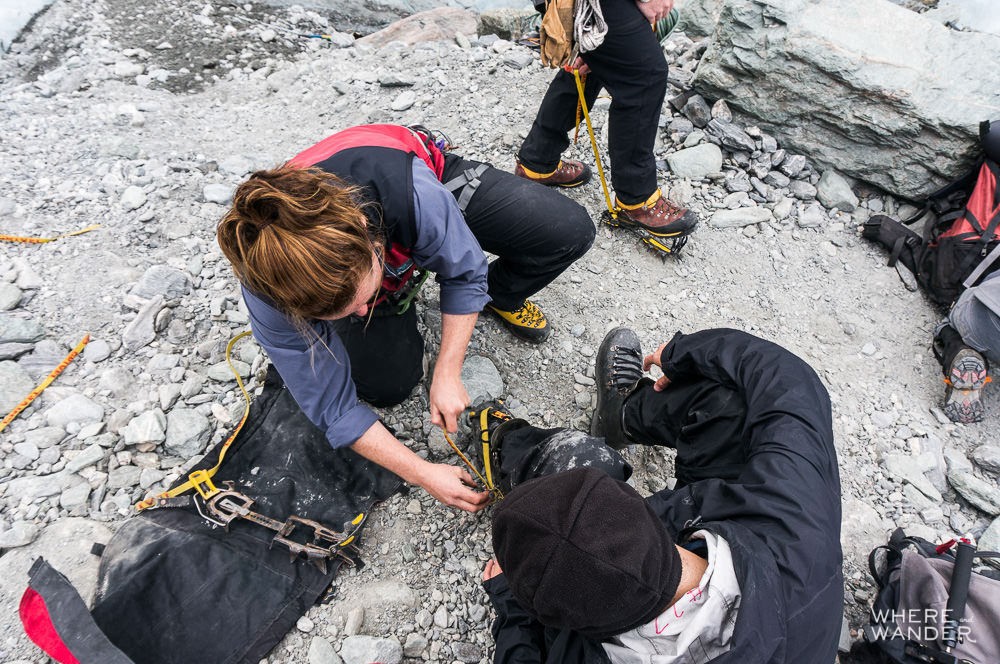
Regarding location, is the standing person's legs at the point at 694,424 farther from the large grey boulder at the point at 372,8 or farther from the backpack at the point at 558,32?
the large grey boulder at the point at 372,8

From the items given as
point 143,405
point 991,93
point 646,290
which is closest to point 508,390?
point 646,290

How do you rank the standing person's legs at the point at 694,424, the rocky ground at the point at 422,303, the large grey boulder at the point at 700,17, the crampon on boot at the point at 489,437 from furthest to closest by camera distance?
the large grey boulder at the point at 700,17 < the crampon on boot at the point at 489,437 < the rocky ground at the point at 422,303 < the standing person's legs at the point at 694,424

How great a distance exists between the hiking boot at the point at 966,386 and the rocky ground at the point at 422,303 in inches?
3.9

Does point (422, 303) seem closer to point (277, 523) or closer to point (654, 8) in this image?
point (277, 523)

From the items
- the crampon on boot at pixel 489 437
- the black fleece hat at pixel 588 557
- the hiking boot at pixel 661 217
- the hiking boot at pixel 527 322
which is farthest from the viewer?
the hiking boot at pixel 661 217

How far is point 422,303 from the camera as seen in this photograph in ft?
11.6

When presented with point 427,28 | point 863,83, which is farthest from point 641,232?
point 427,28

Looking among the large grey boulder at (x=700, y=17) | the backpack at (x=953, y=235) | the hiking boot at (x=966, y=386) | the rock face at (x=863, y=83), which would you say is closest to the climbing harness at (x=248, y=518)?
the hiking boot at (x=966, y=386)

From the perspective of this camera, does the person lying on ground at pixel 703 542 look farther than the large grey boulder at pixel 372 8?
No

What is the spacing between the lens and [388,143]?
224cm

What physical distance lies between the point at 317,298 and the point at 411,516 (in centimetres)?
146

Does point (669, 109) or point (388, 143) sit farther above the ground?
point (388, 143)

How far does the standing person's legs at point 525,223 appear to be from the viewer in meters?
2.83

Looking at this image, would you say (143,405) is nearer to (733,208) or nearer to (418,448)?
(418,448)
